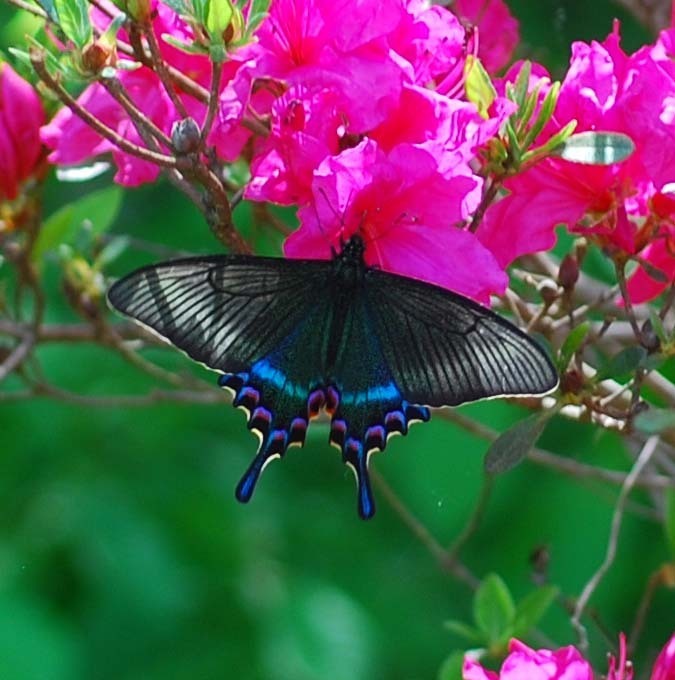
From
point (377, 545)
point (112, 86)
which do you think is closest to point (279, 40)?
point (112, 86)

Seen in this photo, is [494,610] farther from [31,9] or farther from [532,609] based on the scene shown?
[31,9]

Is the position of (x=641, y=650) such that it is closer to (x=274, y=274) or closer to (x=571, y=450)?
(x=571, y=450)

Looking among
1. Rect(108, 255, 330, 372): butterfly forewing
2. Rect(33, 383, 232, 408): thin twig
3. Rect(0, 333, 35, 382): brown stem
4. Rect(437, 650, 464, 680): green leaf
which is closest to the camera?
Rect(108, 255, 330, 372): butterfly forewing

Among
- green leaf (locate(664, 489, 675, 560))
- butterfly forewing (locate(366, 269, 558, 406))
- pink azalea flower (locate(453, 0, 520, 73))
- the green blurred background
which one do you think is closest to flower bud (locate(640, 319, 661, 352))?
butterfly forewing (locate(366, 269, 558, 406))

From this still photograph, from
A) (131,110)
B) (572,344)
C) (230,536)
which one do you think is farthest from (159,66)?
(230,536)

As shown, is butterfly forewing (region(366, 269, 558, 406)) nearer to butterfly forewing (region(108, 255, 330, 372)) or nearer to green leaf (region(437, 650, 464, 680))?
butterfly forewing (region(108, 255, 330, 372))

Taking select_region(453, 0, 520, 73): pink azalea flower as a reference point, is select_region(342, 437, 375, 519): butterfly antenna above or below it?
below
